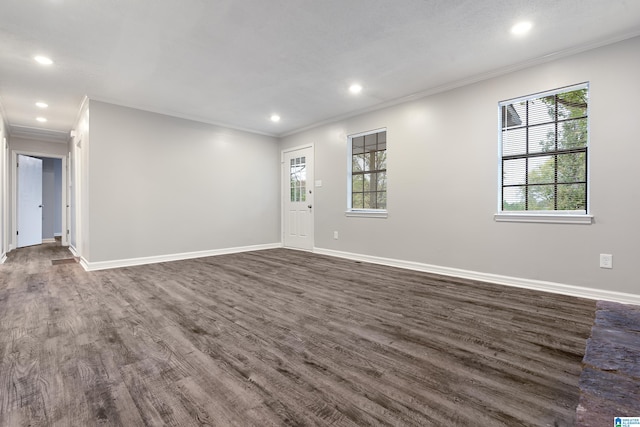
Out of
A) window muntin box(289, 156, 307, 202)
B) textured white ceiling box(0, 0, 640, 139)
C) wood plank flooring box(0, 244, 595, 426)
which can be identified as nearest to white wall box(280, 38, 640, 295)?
textured white ceiling box(0, 0, 640, 139)

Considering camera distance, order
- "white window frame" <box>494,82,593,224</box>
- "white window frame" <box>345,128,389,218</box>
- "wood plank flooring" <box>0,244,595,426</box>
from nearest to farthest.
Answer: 1. "wood plank flooring" <box>0,244,595,426</box>
2. "white window frame" <box>494,82,593,224</box>
3. "white window frame" <box>345,128,389,218</box>

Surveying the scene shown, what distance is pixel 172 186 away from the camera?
501 cm

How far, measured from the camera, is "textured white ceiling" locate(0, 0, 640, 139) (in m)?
2.37

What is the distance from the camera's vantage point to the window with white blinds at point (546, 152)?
3051 millimetres

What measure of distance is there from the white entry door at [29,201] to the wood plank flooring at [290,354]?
4215 mm

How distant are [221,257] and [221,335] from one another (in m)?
3.36

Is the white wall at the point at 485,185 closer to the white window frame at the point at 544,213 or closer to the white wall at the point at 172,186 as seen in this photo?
the white window frame at the point at 544,213

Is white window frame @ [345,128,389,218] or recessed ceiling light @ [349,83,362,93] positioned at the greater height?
recessed ceiling light @ [349,83,362,93]

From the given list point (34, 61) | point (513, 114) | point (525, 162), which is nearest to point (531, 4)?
point (513, 114)

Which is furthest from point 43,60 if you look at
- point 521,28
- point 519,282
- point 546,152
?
point 519,282

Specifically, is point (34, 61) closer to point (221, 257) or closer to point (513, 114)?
point (221, 257)

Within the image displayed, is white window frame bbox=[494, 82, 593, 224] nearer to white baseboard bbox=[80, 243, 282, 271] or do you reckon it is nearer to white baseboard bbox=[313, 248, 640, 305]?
white baseboard bbox=[313, 248, 640, 305]

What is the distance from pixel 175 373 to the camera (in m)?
1.62

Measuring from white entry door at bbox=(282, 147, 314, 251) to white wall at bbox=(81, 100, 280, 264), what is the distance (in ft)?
0.98
